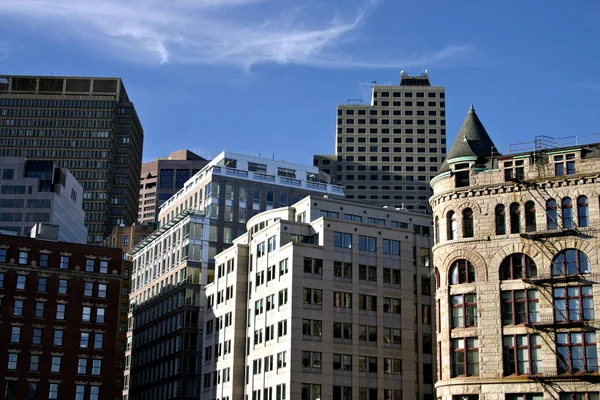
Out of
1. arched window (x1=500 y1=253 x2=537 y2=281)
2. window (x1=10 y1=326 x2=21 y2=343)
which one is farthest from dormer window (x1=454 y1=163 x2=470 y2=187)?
window (x1=10 y1=326 x2=21 y2=343)

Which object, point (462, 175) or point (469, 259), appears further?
point (462, 175)

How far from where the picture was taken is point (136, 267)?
165875 millimetres

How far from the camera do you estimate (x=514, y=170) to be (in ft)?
271

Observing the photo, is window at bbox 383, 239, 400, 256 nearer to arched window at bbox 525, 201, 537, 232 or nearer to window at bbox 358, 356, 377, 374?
window at bbox 358, 356, 377, 374

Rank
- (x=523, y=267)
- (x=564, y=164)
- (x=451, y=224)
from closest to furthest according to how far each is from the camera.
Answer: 1. (x=523, y=267)
2. (x=564, y=164)
3. (x=451, y=224)

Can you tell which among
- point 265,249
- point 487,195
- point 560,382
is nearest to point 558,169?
point 487,195

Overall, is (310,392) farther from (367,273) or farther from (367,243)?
(367,243)

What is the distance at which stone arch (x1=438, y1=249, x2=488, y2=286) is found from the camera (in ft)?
268

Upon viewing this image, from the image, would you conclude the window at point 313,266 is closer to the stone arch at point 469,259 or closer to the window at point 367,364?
the window at point 367,364

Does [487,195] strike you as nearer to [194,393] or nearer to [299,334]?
[299,334]

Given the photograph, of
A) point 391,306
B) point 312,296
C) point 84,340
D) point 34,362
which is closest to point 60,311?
point 84,340

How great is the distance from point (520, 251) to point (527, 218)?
2.98 m

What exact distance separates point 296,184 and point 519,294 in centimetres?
7844

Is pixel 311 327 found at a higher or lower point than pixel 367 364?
higher
